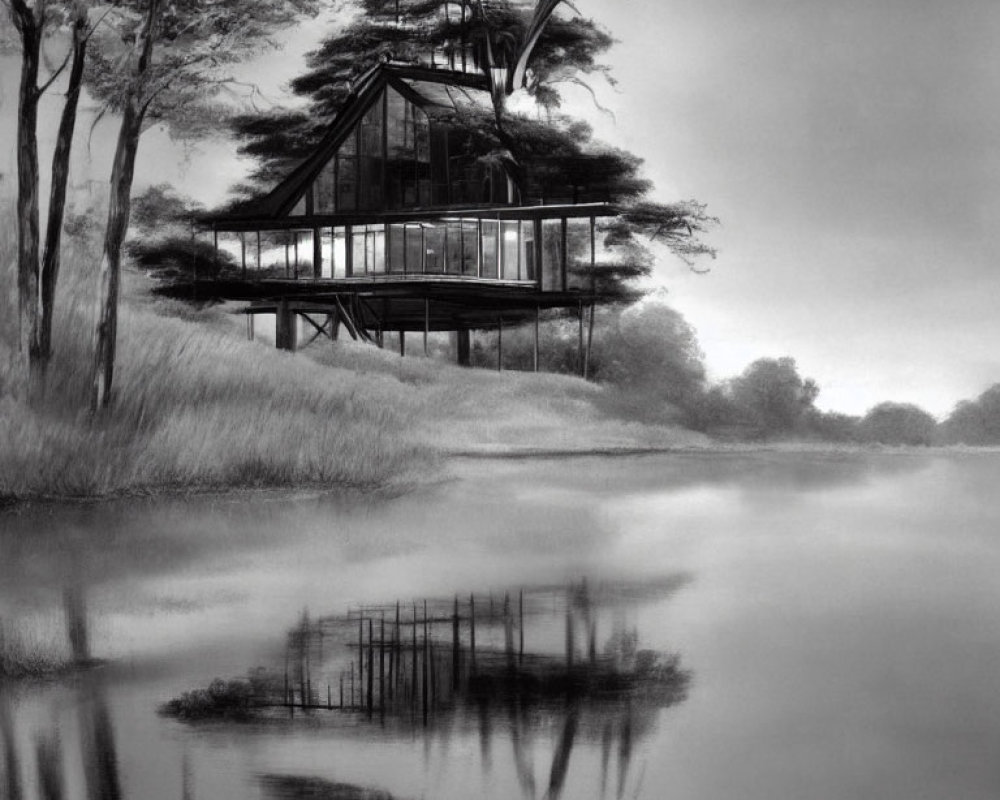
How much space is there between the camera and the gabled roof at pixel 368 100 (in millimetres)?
8922

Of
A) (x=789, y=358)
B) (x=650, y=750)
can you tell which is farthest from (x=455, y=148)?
(x=650, y=750)

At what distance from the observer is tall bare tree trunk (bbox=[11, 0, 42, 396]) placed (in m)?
5.70

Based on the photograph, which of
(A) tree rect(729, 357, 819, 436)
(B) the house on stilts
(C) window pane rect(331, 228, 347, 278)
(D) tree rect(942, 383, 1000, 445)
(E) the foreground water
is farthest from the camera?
(C) window pane rect(331, 228, 347, 278)

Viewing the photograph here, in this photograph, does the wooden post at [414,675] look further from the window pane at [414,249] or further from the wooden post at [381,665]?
the window pane at [414,249]

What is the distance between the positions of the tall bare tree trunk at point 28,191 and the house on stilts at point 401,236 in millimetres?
3232

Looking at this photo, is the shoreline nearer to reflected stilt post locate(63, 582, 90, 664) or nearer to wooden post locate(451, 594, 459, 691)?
reflected stilt post locate(63, 582, 90, 664)

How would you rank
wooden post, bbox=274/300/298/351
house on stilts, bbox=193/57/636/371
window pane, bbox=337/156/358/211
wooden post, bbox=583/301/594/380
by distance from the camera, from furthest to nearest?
window pane, bbox=337/156/358/211 → house on stilts, bbox=193/57/636/371 → wooden post, bbox=274/300/298/351 → wooden post, bbox=583/301/594/380

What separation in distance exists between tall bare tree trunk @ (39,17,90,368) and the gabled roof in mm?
2872

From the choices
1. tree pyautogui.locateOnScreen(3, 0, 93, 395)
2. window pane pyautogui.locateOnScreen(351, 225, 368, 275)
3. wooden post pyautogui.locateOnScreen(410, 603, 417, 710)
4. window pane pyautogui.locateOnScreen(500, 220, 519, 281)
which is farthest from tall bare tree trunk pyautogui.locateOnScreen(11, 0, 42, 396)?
window pane pyautogui.locateOnScreen(351, 225, 368, 275)

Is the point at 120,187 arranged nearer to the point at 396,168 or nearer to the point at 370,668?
the point at 370,668

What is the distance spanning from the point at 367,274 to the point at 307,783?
8.81m

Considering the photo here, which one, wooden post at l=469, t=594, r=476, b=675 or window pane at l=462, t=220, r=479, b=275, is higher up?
window pane at l=462, t=220, r=479, b=275

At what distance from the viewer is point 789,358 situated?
644cm

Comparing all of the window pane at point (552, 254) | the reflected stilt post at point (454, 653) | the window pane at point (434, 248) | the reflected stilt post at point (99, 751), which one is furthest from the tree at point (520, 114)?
the reflected stilt post at point (99, 751)
